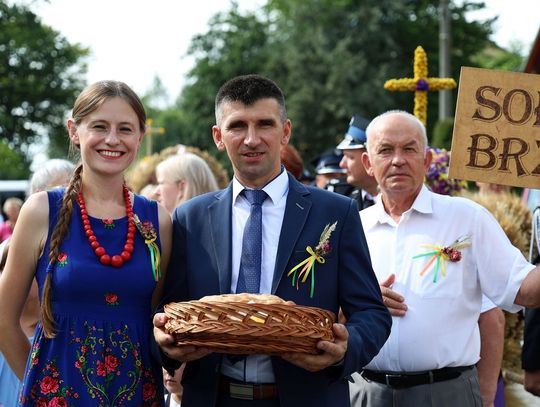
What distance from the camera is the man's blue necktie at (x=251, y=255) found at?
3365 mm

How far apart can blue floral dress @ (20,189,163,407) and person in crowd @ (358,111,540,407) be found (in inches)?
47.9

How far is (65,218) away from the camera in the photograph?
352cm

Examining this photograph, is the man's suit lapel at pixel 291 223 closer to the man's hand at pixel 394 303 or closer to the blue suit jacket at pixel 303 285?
the blue suit jacket at pixel 303 285

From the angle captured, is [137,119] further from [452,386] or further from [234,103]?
[452,386]

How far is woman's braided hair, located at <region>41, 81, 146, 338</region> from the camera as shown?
3.41m

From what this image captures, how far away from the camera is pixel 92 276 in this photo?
3.43 metres

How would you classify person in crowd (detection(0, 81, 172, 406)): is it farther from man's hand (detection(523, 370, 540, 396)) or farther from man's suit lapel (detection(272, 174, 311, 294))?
man's hand (detection(523, 370, 540, 396))

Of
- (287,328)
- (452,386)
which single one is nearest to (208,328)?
(287,328)

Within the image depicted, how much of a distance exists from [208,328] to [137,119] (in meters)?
1.20

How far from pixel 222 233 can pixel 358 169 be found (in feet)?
10.4

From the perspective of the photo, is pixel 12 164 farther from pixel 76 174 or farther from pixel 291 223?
pixel 291 223

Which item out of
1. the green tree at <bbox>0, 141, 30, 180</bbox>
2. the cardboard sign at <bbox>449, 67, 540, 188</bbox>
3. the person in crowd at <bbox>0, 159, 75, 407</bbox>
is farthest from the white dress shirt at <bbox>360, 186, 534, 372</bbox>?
the green tree at <bbox>0, 141, 30, 180</bbox>

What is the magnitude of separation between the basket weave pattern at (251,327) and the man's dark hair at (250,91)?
3.15ft

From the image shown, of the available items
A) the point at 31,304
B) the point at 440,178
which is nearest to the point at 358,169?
the point at 440,178
